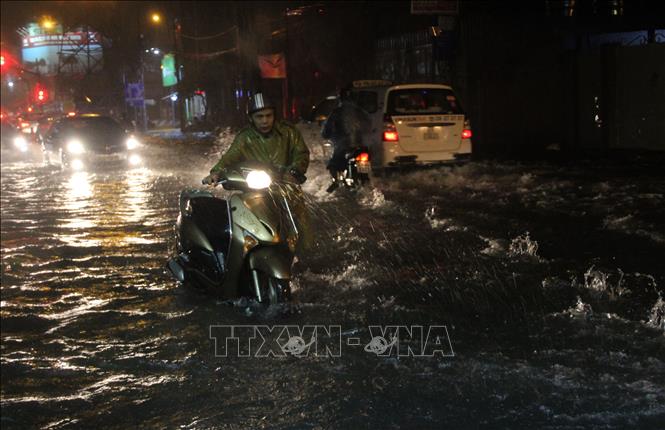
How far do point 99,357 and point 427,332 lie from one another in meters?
2.30

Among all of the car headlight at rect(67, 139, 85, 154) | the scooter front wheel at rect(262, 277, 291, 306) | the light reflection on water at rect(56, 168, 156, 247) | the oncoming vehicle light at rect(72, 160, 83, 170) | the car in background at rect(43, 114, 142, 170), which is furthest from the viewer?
the oncoming vehicle light at rect(72, 160, 83, 170)

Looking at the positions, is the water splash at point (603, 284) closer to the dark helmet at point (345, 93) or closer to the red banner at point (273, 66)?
the dark helmet at point (345, 93)

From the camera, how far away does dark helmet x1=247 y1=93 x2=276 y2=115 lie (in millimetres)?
6629

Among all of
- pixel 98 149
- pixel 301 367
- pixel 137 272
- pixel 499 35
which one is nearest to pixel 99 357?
pixel 301 367

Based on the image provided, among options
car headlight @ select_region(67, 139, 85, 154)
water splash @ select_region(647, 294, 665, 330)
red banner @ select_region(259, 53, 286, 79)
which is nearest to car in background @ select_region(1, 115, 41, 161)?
red banner @ select_region(259, 53, 286, 79)

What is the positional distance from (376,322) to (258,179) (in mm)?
1391

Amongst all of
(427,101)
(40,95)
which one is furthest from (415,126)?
(40,95)

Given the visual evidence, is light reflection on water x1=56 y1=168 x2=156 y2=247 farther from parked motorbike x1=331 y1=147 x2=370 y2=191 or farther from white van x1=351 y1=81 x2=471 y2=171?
white van x1=351 y1=81 x2=471 y2=171

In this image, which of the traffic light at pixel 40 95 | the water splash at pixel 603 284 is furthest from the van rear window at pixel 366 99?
the traffic light at pixel 40 95

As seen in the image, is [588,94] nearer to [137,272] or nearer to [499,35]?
[499,35]

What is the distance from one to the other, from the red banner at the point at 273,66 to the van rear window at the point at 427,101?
1854 cm

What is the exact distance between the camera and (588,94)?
20.2 metres

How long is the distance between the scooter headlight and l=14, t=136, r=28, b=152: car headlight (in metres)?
29.8

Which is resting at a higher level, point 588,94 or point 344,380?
point 588,94
